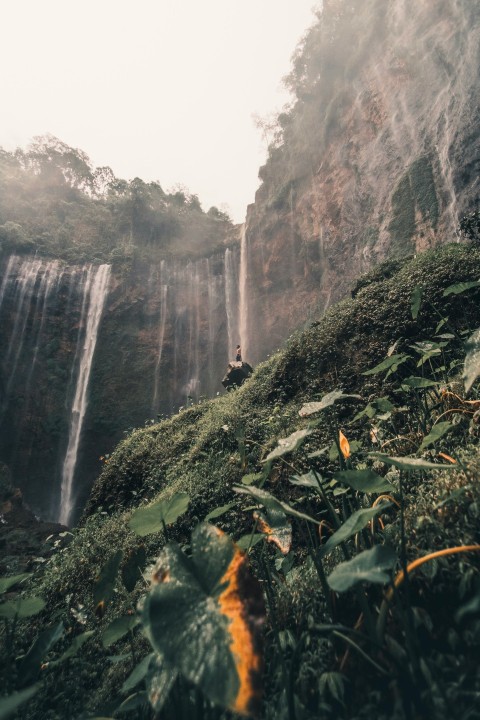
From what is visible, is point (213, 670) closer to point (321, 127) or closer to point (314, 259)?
point (314, 259)

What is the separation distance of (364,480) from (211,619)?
2.29 ft

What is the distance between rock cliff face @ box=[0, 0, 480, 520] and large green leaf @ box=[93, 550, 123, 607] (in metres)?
11.8

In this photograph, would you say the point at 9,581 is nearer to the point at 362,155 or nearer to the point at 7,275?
the point at 362,155

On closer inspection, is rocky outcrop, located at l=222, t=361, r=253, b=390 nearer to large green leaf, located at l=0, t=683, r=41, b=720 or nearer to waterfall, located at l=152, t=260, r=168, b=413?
waterfall, located at l=152, t=260, r=168, b=413

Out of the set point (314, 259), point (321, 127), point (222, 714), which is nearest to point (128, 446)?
point (222, 714)

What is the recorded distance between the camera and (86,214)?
26.1 m

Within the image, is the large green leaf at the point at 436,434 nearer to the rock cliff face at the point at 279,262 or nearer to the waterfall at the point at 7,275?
the rock cliff face at the point at 279,262

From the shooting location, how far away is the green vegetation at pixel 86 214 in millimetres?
22859

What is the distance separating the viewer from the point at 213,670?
0.75 meters

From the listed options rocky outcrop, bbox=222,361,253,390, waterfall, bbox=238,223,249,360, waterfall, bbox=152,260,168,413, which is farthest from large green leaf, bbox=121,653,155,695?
waterfall, bbox=152,260,168,413

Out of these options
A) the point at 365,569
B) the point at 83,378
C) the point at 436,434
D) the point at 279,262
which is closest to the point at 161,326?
the point at 83,378

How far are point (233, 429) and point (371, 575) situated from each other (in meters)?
4.75

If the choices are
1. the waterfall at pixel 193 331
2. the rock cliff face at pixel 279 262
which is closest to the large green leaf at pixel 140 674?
the rock cliff face at pixel 279 262

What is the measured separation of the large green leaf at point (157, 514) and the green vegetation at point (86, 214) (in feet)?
76.7
